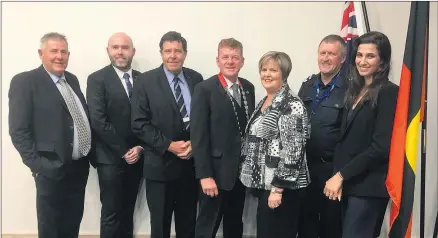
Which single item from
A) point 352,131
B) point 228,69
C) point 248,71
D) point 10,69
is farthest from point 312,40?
A: point 10,69

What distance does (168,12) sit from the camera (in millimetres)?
3051

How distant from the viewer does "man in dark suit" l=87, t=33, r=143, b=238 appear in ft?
8.45

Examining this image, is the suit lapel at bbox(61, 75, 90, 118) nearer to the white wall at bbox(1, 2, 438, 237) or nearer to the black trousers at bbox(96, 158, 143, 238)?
the black trousers at bbox(96, 158, 143, 238)

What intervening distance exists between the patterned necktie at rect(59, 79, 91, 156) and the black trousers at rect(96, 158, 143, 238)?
253mm

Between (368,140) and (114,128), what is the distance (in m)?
1.68

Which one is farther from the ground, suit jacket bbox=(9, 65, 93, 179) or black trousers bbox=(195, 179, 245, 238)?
suit jacket bbox=(9, 65, 93, 179)

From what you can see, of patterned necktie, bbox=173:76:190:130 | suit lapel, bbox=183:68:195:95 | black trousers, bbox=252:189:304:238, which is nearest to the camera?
black trousers, bbox=252:189:304:238

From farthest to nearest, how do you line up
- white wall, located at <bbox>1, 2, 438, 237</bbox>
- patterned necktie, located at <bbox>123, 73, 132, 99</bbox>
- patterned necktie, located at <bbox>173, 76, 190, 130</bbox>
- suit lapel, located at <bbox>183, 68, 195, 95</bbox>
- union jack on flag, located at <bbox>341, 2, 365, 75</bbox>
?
white wall, located at <bbox>1, 2, 438, 237</bbox> < union jack on flag, located at <bbox>341, 2, 365, 75</bbox> < patterned necktie, located at <bbox>123, 73, 132, 99</bbox> < suit lapel, located at <bbox>183, 68, 195, 95</bbox> < patterned necktie, located at <bbox>173, 76, 190, 130</bbox>

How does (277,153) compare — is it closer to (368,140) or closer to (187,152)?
(368,140)

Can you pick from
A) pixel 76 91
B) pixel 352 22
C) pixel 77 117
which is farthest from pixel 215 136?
pixel 352 22

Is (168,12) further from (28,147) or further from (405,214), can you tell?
(405,214)

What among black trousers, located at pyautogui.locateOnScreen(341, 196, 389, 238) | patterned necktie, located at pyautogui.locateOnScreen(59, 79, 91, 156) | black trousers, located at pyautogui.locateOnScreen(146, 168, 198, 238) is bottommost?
black trousers, located at pyautogui.locateOnScreen(146, 168, 198, 238)

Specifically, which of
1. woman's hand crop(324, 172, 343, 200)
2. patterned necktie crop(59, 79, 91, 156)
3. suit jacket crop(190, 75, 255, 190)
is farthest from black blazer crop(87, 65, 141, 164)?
woman's hand crop(324, 172, 343, 200)

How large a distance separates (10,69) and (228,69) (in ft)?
6.43
